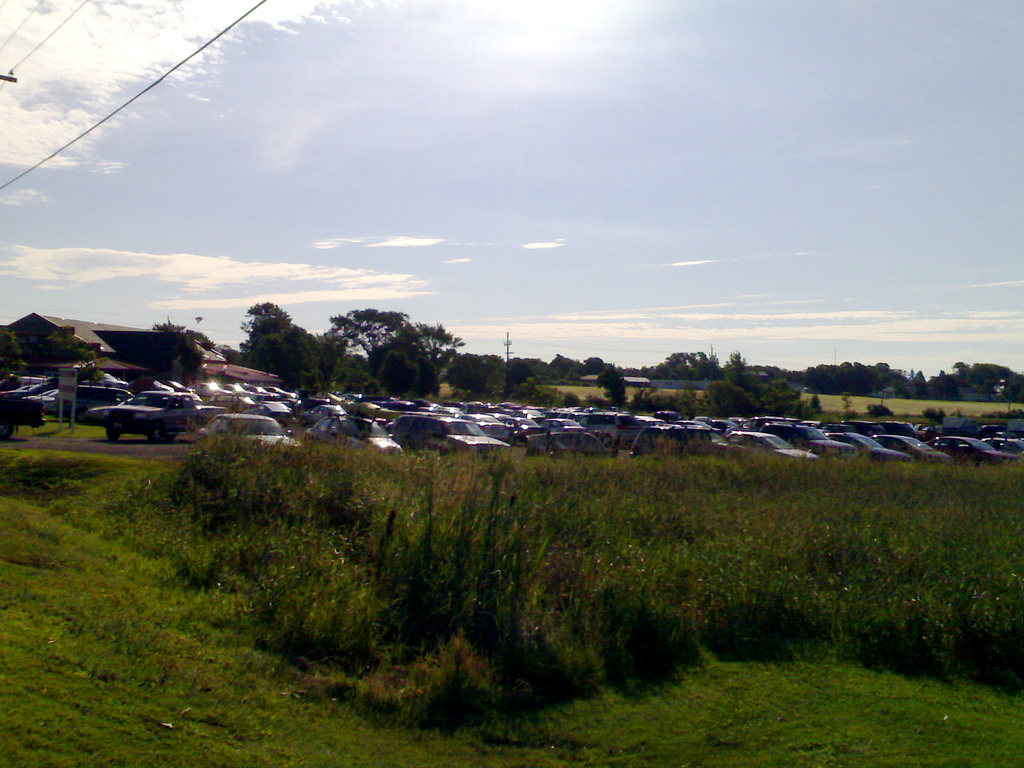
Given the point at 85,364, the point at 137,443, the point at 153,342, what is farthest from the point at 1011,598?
the point at 153,342

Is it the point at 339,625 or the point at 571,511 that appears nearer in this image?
the point at 339,625

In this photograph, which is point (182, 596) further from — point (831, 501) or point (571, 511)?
point (831, 501)

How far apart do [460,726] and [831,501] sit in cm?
960

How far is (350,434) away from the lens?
1727cm

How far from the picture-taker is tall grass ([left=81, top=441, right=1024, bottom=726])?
318 inches

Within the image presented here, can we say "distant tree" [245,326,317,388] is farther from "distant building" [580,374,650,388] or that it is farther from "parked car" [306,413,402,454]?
"parked car" [306,413,402,454]

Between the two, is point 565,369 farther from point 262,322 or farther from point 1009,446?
point 1009,446

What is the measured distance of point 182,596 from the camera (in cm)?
890

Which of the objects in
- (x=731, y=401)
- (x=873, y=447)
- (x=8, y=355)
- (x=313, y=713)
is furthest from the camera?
(x=731, y=401)

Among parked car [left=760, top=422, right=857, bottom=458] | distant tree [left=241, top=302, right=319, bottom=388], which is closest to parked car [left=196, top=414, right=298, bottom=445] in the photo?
parked car [left=760, top=422, right=857, bottom=458]

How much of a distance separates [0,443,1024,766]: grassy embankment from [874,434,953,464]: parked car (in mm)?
14441

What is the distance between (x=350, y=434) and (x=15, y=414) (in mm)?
14538

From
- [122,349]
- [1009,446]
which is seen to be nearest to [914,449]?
[1009,446]

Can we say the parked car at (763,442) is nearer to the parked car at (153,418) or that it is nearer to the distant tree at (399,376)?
the parked car at (153,418)
